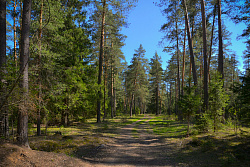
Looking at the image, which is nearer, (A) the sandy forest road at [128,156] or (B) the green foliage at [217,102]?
(A) the sandy forest road at [128,156]

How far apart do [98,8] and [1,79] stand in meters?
13.6

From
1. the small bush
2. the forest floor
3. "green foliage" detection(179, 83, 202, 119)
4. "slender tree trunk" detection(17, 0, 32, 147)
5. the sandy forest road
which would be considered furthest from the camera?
"green foliage" detection(179, 83, 202, 119)

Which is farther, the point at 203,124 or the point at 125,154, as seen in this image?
the point at 203,124

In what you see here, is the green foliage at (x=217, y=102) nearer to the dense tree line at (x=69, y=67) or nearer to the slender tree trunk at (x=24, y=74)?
the dense tree line at (x=69, y=67)

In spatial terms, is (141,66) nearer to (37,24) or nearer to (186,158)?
(37,24)

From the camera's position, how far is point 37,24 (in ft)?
30.0

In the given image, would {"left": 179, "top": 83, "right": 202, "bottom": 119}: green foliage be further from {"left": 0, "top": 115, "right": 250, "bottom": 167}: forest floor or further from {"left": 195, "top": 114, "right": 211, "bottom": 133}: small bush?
{"left": 0, "top": 115, "right": 250, "bottom": 167}: forest floor

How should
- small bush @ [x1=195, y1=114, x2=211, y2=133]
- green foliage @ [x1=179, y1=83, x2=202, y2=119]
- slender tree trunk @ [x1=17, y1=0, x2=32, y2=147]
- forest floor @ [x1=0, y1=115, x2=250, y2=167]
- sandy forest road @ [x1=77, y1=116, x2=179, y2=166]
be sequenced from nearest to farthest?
forest floor @ [x1=0, y1=115, x2=250, y2=167], slender tree trunk @ [x1=17, y1=0, x2=32, y2=147], sandy forest road @ [x1=77, y1=116, x2=179, y2=166], small bush @ [x1=195, y1=114, x2=211, y2=133], green foliage @ [x1=179, y1=83, x2=202, y2=119]

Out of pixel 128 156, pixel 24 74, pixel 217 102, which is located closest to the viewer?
pixel 24 74

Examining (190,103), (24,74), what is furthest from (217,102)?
(24,74)

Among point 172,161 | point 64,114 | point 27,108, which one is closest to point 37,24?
point 27,108

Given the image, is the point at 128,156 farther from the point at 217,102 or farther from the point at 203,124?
the point at 217,102

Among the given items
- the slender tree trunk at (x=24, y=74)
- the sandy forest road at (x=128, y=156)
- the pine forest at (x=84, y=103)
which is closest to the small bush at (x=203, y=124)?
the pine forest at (x=84, y=103)

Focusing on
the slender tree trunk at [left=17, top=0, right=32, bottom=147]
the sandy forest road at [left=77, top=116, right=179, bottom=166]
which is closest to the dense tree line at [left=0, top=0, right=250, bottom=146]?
the slender tree trunk at [left=17, top=0, right=32, bottom=147]
